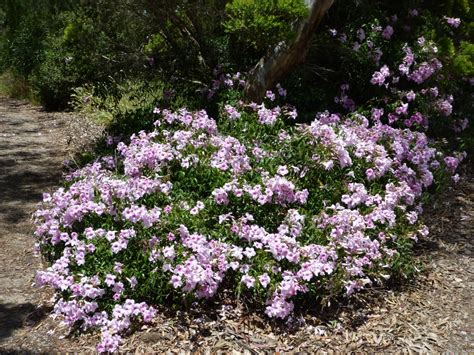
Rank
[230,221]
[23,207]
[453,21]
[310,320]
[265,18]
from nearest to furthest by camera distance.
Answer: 1. [310,320]
2. [230,221]
3. [265,18]
4. [23,207]
5. [453,21]

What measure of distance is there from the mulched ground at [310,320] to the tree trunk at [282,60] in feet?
7.11

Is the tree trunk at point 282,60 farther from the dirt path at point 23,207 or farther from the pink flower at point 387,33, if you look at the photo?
the dirt path at point 23,207

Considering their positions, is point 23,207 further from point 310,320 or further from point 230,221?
point 310,320

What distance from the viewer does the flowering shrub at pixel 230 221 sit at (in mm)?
3482

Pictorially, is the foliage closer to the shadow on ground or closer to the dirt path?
the dirt path

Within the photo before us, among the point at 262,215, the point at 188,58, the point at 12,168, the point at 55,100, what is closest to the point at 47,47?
the point at 55,100

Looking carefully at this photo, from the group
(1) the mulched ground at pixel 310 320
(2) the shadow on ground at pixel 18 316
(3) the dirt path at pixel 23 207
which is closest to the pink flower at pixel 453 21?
(1) the mulched ground at pixel 310 320

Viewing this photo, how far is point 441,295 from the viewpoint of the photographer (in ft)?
13.2

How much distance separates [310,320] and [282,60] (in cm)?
296

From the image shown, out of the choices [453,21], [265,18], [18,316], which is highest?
[453,21]

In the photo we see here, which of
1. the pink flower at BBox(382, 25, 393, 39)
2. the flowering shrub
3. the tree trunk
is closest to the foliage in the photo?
the tree trunk

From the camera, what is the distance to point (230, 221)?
13.0 ft

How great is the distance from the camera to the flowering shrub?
3.48m


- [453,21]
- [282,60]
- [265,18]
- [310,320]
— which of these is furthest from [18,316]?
[453,21]
